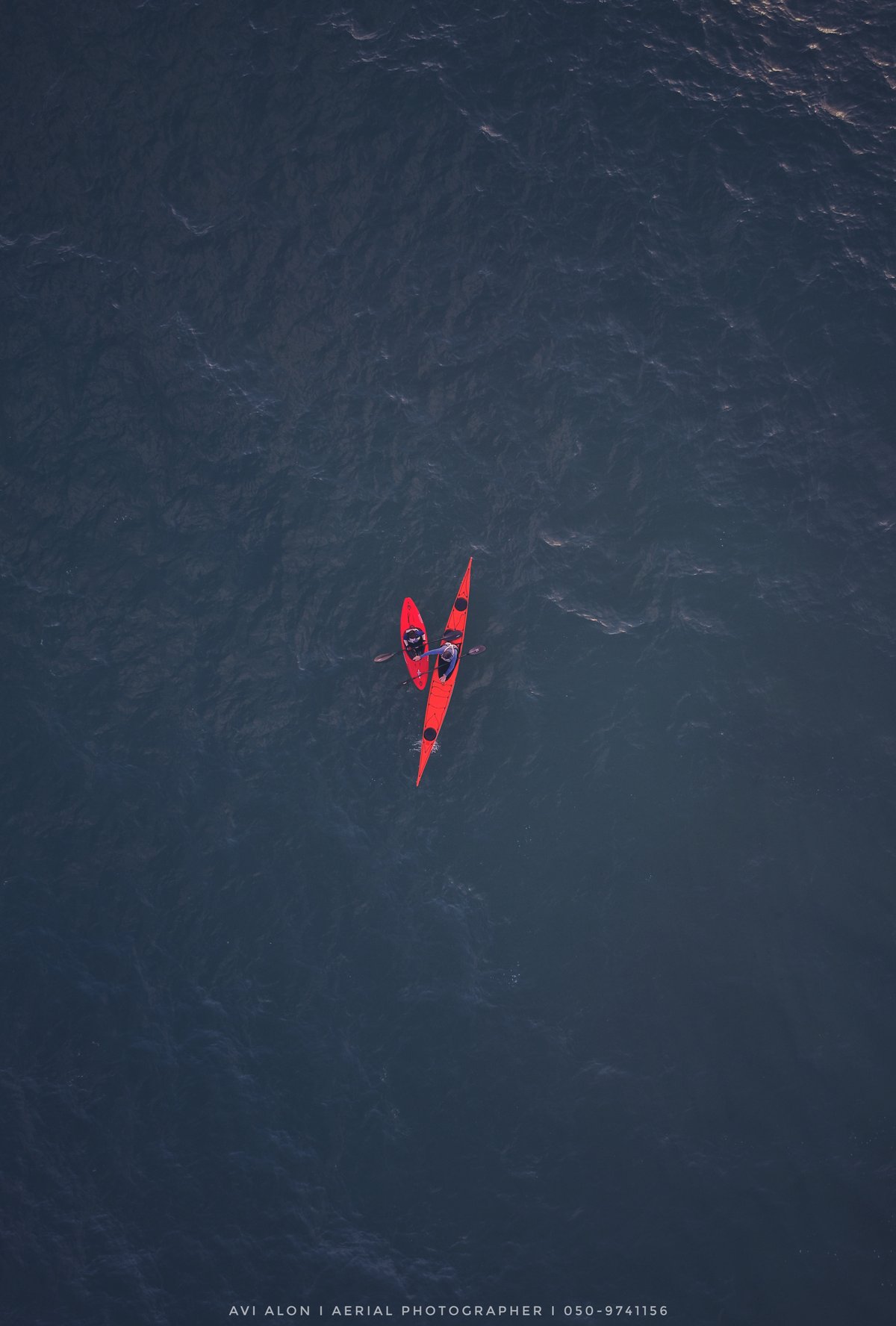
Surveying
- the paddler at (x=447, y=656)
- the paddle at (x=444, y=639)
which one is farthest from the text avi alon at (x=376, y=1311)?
the paddle at (x=444, y=639)

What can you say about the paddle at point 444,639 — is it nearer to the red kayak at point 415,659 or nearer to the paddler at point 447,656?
the paddler at point 447,656

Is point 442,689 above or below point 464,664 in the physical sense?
below

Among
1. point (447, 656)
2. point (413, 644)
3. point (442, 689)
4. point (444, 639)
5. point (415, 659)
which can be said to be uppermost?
point (444, 639)

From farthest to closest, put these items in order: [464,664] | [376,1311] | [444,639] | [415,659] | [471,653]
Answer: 1. [464,664]
2. [471,653]
3. [444,639]
4. [415,659]
5. [376,1311]

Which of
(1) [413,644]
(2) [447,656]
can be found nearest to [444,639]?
(2) [447,656]

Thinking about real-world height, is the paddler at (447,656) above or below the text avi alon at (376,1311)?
above

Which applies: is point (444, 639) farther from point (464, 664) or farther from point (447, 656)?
point (464, 664)
